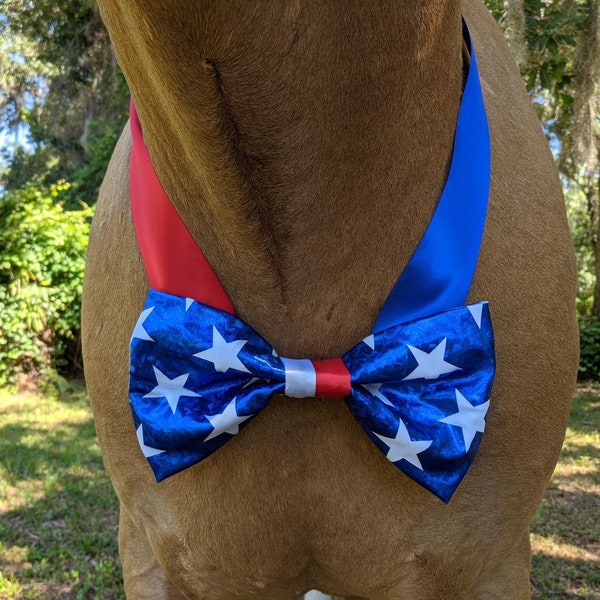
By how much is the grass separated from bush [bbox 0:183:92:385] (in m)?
1.18

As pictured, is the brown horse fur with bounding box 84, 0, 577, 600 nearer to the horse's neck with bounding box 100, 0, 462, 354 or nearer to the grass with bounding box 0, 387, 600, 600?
the horse's neck with bounding box 100, 0, 462, 354

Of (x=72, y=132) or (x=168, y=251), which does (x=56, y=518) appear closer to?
(x=168, y=251)

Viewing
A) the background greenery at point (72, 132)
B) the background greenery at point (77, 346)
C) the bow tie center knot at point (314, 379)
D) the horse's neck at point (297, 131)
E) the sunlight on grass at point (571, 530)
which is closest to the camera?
the horse's neck at point (297, 131)

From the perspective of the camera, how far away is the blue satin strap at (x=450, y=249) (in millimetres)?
1203

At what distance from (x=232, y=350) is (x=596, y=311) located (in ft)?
34.4

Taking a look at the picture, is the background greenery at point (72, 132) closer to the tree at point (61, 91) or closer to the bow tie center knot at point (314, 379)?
the tree at point (61, 91)

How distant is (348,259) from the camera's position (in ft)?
3.85

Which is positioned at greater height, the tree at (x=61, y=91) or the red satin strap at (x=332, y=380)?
the tree at (x=61, y=91)

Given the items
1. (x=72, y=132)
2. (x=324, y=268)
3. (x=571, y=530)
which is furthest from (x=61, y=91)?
(x=324, y=268)

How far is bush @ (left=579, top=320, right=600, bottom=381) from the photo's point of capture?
9.63 m

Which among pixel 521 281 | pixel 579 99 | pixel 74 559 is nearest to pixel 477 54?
pixel 521 281

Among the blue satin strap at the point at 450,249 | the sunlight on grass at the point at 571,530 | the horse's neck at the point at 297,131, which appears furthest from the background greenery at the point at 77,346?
the blue satin strap at the point at 450,249

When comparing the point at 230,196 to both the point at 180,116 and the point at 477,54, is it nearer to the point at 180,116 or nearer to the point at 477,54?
the point at 180,116

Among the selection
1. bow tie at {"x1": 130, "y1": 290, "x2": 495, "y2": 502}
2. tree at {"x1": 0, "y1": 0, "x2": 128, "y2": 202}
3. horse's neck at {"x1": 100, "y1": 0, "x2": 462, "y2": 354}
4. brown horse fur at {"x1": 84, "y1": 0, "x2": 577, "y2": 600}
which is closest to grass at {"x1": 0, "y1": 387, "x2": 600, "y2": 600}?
brown horse fur at {"x1": 84, "y1": 0, "x2": 577, "y2": 600}
